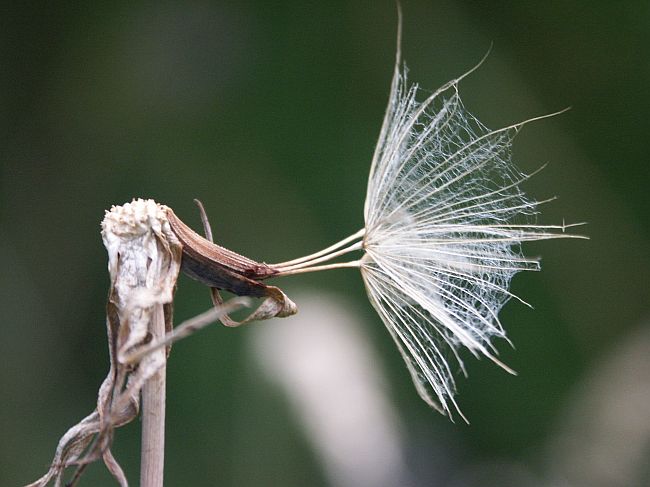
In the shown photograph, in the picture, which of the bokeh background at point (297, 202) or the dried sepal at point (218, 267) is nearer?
the dried sepal at point (218, 267)

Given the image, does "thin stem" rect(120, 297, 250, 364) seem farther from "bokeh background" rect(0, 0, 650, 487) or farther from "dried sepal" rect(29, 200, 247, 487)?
"bokeh background" rect(0, 0, 650, 487)

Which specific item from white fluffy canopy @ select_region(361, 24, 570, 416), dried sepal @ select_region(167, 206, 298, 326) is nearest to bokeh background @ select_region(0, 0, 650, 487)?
white fluffy canopy @ select_region(361, 24, 570, 416)

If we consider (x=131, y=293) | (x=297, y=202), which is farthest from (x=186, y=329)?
(x=297, y=202)

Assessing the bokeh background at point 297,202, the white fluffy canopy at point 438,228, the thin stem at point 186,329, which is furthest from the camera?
the bokeh background at point 297,202

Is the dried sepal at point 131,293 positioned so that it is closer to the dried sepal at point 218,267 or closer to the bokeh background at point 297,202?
the dried sepal at point 218,267

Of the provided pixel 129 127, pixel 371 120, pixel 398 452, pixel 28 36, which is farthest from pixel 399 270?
pixel 28 36

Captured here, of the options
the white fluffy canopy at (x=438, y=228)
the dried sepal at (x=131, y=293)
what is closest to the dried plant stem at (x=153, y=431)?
the dried sepal at (x=131, y=293)
